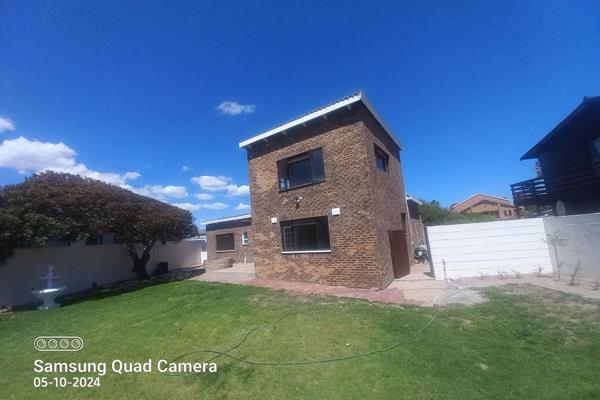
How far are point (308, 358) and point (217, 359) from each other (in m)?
1.66

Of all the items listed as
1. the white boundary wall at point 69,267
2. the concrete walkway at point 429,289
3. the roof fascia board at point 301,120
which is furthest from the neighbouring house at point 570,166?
the white boundary wall at point 69,267

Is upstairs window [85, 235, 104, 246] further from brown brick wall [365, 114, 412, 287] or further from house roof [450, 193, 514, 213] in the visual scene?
house roof [450, 193, 514, 213]

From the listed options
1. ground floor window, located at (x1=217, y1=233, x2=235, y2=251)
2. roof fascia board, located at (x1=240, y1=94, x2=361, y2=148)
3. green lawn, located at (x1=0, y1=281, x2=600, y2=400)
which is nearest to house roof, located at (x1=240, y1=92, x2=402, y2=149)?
roof fascia board, located at (x1=240, y1=94, x2=361, y2=148)

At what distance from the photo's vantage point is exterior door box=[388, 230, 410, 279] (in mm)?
10344

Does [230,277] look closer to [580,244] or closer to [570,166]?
[580,244]

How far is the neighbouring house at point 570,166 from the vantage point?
13336mm

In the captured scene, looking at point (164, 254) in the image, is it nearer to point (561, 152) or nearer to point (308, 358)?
point (308, 358)

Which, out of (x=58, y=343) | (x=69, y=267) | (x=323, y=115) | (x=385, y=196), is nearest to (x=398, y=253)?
(x=385, y=196)

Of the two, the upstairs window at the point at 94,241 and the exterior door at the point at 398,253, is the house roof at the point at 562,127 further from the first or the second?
the upstairs window at the point at 94,241

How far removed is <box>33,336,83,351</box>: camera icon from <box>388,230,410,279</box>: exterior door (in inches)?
388

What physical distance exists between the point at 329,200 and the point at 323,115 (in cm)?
331

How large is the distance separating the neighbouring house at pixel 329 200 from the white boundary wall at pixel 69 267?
36.2ft

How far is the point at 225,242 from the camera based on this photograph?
22.5 meters

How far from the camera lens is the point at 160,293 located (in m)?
11.3
